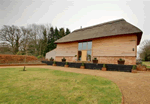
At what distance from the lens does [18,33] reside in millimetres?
23609

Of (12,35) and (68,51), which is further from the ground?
(12,35)

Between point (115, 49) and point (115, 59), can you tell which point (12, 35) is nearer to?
point (115, 49)

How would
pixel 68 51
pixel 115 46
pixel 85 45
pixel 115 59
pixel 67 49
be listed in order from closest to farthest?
pixel 115 59
pixel 115 46
pixel 85 45
pixel 68 51
pixel 67 49

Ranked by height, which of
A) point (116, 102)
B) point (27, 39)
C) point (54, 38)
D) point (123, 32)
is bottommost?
point (116, 102)

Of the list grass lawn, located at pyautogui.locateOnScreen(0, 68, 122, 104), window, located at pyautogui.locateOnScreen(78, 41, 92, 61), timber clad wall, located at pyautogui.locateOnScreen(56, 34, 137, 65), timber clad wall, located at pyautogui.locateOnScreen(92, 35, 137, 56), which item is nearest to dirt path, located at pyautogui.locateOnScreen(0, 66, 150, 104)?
grass lawn, located at pyautogui.locateOnScreen(0, 68, 122, 104)

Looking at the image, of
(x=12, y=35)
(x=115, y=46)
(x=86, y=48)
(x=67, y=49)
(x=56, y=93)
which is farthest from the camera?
(x=12, y=35)

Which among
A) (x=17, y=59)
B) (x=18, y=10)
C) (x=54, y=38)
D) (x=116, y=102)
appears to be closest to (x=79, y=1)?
(x=18, y=10)

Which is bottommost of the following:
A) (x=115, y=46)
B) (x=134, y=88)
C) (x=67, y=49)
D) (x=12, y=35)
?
(x=134, y=88)

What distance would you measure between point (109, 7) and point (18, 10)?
17.6 metres

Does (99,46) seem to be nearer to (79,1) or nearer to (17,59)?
(79,1)

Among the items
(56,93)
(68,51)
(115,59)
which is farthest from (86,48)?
(56,93)

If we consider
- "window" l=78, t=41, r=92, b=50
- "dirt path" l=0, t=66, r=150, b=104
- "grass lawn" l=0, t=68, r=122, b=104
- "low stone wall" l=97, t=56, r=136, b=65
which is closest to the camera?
"grass lawn" l=0, t=68, r=122, b=104

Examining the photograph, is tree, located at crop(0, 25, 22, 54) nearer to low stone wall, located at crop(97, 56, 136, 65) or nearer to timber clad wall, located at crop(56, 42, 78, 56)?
timber clad wall, located at crop(56, 42, 78, 56)

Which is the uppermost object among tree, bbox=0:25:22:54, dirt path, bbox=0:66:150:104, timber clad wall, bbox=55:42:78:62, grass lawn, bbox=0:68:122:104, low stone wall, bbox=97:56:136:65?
tree, bbox=0:25:22:54
